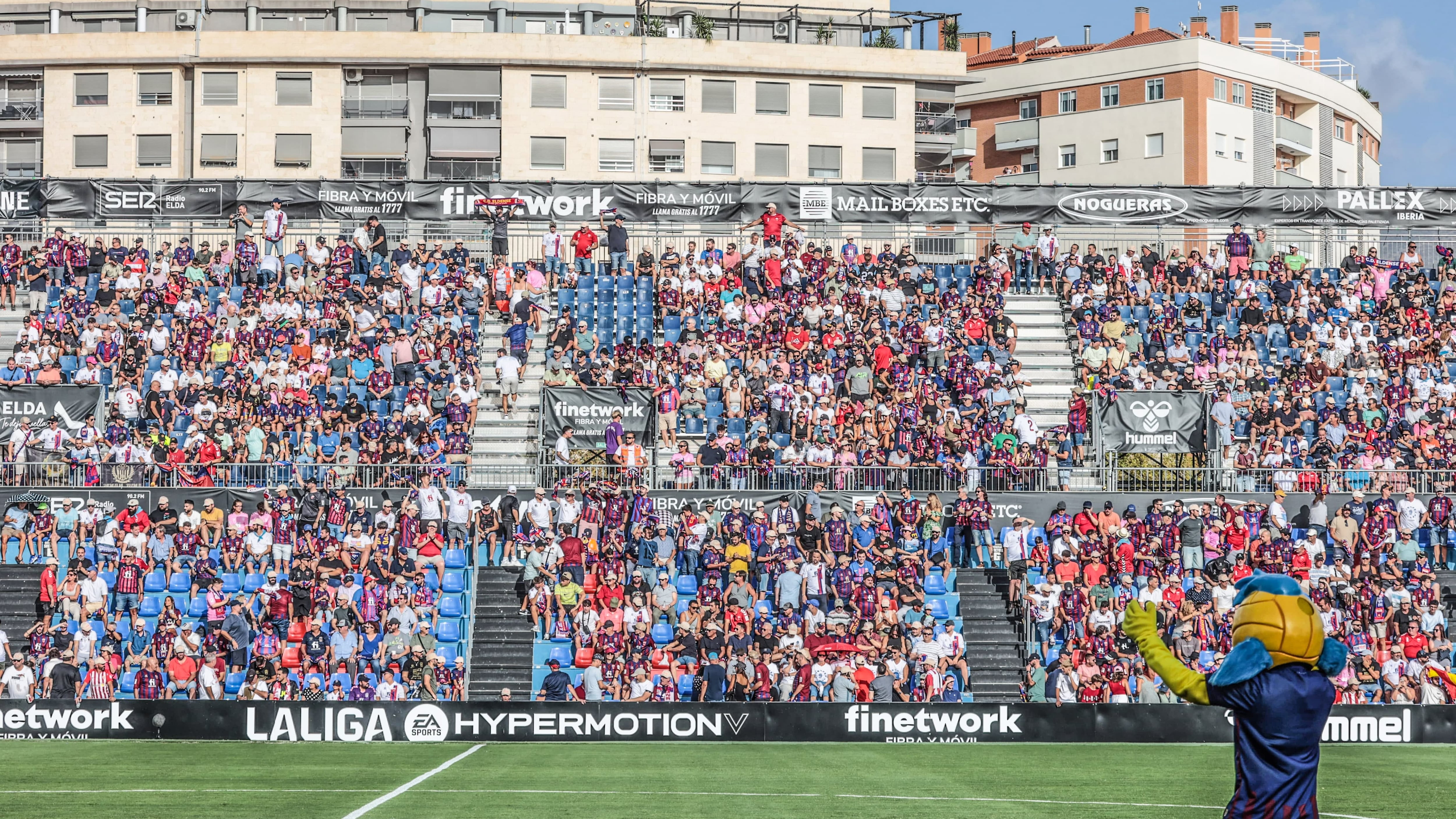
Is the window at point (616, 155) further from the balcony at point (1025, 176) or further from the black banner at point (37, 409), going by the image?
the black banner at point (37, 409)

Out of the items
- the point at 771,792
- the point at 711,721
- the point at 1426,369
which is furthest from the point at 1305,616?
the point at 1426,369

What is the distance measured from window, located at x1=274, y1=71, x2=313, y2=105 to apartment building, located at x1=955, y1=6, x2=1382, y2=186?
27.9m

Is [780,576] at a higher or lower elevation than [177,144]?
lower

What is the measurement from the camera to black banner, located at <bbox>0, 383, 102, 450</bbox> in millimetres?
30938

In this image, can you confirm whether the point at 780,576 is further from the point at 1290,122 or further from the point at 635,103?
the point at 1290,122

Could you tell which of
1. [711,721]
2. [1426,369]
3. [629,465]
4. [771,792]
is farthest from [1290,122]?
[771,792]

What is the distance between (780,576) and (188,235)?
20.8 metres

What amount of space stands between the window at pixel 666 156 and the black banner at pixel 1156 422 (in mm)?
34403

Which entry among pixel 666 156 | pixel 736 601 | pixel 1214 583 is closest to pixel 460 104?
pixel 666 156

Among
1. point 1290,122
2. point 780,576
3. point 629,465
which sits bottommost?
point 780,576

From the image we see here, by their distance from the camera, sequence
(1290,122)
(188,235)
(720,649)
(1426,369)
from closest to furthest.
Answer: (720,649)
(1426,369)
(188,235)
(1290,122)

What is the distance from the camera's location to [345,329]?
34344mm

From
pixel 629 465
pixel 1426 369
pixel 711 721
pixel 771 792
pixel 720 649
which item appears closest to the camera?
pixel 771 792

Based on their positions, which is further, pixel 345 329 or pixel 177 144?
pixel 177 144
